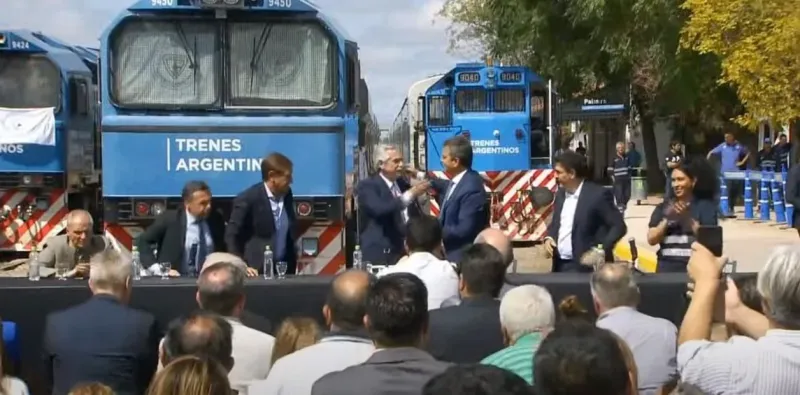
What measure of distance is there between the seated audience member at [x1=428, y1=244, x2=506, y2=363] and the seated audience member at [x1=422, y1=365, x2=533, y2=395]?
2.93 meters

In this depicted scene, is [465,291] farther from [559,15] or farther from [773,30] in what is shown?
[559,15]

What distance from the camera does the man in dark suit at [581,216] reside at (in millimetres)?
9367

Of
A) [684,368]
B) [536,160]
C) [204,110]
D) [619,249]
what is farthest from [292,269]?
[536,160]

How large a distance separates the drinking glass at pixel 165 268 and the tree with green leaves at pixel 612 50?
25.7m

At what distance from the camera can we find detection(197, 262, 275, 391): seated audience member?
6.08 meters

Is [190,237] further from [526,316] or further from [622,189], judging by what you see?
[622,189]

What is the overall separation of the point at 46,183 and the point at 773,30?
13332mm

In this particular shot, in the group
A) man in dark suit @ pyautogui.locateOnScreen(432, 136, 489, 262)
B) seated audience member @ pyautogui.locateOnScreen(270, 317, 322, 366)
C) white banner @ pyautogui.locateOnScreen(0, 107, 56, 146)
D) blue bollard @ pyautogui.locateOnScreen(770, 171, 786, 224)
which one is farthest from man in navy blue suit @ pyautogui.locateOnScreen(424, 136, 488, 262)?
blue bollard @ pyautogui.locateOnScreen(770, 171, 786, 224)

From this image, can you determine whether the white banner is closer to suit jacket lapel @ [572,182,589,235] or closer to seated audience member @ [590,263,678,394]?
suit jacket lapel @ [572,182,589,235]

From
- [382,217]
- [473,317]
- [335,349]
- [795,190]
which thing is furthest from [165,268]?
[795,190]

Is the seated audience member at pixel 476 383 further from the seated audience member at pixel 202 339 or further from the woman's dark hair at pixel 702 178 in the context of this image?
the woman's dark hair at pixel 702 178

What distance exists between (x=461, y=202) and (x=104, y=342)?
391 centimetres

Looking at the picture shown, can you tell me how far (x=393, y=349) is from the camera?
16.1 feet

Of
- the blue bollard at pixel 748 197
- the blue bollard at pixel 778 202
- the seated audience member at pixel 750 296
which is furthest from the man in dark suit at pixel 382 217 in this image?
the blue bollard at pixel 748 197
